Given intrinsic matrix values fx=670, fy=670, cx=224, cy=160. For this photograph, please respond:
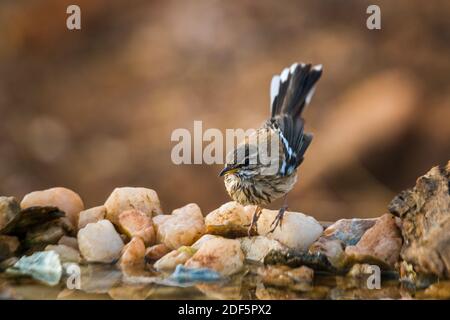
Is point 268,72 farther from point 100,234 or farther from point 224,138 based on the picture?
point 100,234

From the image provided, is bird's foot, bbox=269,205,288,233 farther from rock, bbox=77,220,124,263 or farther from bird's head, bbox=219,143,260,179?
rock, bbox=77,220,124,263

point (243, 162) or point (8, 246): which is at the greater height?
point (243, 162)

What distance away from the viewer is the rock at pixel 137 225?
12.5 ft

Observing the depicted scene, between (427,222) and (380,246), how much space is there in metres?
0.29

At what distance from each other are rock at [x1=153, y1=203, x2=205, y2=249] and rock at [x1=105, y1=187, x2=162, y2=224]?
0.22 metres


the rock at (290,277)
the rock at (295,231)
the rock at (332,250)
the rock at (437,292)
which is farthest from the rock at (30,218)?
the rock at (437,292)

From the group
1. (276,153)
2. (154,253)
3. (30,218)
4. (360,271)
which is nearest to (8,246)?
(30,218)

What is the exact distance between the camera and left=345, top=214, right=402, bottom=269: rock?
10.9 feet

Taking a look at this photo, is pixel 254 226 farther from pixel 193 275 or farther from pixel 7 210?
pixel 7 210

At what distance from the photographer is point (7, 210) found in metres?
3.85

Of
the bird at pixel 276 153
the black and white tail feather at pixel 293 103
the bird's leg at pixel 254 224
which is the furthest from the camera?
the black and white tail feather at pixel 293 103

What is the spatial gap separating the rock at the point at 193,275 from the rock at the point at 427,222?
931 mm

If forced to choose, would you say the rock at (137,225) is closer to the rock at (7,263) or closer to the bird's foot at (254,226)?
the bird's foot at (254,226)

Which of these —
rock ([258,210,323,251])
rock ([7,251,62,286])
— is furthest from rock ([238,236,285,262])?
rock ([7,251,62,286])
